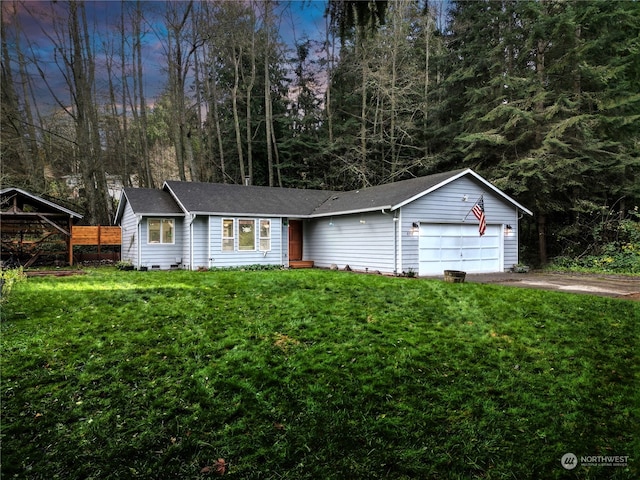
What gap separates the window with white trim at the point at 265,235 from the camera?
583 inches

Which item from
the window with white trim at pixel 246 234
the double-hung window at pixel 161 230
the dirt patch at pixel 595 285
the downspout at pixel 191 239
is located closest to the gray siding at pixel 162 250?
the double-hung window at pixel 161 230

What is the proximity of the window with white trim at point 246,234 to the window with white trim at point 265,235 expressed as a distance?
285 mm

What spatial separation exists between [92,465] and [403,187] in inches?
491

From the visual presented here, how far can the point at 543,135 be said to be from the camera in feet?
53.5

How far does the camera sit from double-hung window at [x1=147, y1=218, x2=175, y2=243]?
46.5 ft

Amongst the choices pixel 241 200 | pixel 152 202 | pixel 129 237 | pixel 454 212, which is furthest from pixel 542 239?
pixel 129 237

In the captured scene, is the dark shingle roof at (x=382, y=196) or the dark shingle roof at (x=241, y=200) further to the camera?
the dark shingle roof at (x=241, y=200)

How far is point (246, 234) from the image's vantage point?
14.5 m

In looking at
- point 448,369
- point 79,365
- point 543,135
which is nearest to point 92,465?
point 79,365

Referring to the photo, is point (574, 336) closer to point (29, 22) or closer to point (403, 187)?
point (403, 187)

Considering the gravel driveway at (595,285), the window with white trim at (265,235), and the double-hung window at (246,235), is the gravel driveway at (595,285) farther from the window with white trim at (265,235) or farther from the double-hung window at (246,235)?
the double-hung window at (246,235)

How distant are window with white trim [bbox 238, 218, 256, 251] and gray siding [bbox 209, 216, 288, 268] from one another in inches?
5.1

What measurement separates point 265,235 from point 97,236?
7.38 m

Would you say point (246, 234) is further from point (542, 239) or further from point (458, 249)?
point (542, 239)
